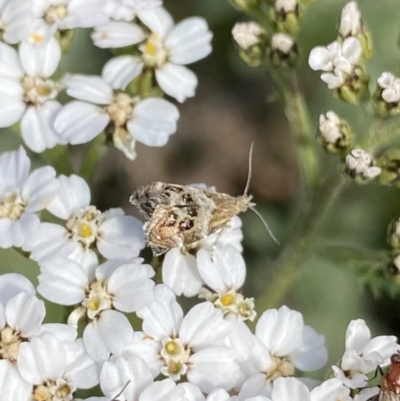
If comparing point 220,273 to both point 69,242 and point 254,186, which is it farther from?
point 254,186

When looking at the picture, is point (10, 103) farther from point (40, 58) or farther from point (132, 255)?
point (132, 255)

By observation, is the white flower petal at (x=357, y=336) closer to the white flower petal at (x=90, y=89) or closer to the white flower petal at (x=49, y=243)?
the white flower petal at (x=49, y=243)

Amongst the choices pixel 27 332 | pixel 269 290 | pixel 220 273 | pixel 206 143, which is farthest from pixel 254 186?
pixel 27 332

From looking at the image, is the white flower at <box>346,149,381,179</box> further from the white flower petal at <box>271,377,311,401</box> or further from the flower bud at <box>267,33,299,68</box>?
the white flower petal at <box>271,377,311,401</box>

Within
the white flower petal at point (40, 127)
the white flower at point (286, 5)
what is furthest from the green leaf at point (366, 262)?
the white flower petal at point (40, 127)

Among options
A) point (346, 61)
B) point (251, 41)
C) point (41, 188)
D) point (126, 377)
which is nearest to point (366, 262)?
point (346, 61)

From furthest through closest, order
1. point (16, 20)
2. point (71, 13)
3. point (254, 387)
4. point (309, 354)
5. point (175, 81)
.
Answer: point (175, 81) → point (71, 13) → point (16, 20) → point (309, 354) → point (254, 387)
